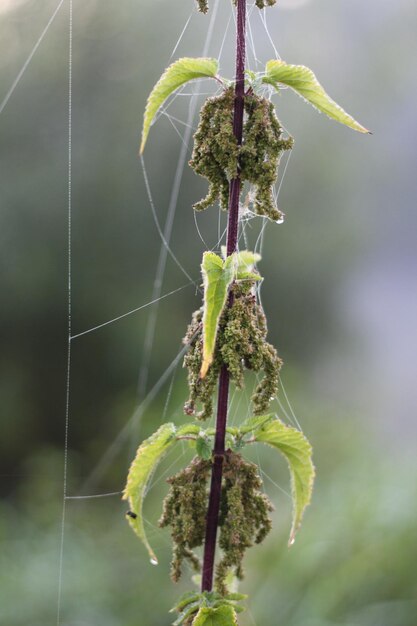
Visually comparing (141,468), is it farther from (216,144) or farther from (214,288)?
(216,144)

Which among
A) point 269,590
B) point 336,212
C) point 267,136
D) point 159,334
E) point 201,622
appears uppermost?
point 336,212

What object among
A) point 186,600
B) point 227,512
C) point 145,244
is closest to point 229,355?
point 227,512

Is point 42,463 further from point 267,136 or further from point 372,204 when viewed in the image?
point 267,136

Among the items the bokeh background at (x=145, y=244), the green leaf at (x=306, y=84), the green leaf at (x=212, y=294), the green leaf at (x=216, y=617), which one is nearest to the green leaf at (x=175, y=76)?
the green leaf at (x=306, y=84)

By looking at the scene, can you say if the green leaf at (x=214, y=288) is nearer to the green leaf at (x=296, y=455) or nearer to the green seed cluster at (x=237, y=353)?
the green seed cluster at (x=237, y=353)

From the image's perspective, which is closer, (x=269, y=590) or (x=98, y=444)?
(x=269, y=590)

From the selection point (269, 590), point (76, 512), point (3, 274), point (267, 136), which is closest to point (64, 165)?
point (3, 274)
